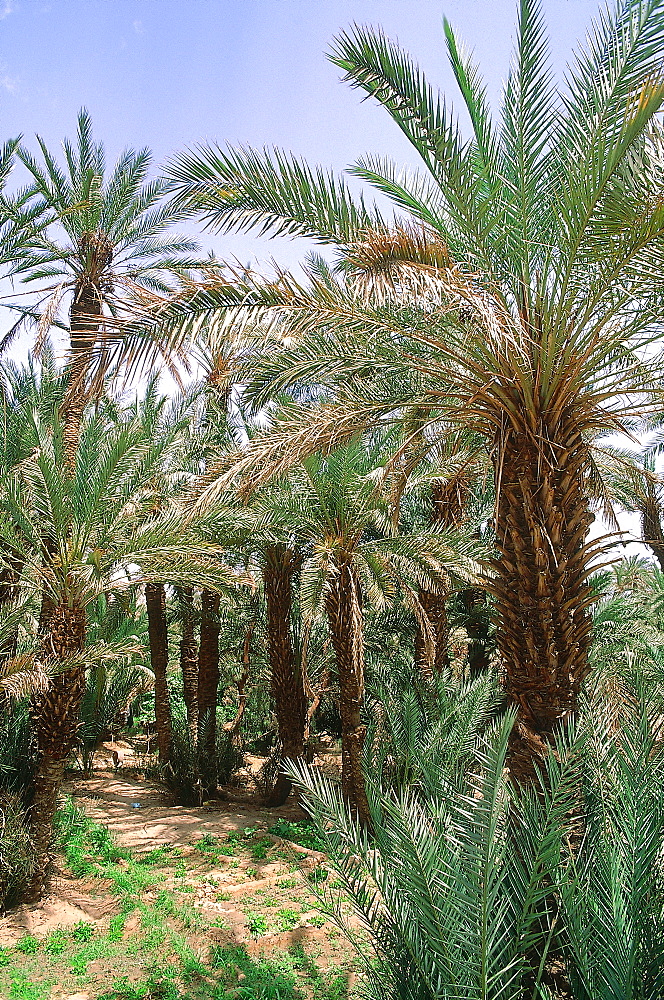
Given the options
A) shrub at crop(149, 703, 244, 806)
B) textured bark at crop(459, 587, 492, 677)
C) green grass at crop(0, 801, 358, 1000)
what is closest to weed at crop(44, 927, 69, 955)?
green grass at crop(0, 801, 358, 1000)

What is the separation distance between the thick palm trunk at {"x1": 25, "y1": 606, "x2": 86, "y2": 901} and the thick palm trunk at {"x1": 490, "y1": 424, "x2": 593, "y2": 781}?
5.71m

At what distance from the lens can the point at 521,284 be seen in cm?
508

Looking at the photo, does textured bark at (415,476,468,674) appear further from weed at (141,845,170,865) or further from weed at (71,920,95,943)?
weed at (71,920,95,943)

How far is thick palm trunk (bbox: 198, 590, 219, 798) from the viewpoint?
1269 cm

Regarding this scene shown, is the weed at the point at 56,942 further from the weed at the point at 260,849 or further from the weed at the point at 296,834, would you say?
the weed at the point at 296,834

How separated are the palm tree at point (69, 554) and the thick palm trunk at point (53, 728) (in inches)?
0.5

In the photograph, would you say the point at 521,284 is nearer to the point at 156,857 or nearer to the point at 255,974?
the point at 255,974

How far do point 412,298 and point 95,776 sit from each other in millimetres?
12974

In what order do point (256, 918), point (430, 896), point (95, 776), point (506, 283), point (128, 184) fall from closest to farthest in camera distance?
point (430, 896) → point (506, 283) → point (256, 918) → point (128, 184) → point (95, 776)

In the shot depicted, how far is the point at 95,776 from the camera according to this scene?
14.0 meters

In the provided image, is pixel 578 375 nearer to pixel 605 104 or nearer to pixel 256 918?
pixel 605 104

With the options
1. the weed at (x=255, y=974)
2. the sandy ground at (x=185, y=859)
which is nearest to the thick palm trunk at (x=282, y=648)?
the sandy ground at (x=185, y=859)

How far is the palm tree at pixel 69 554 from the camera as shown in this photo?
8.21m

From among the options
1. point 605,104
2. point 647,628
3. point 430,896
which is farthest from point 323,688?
point 605,104
